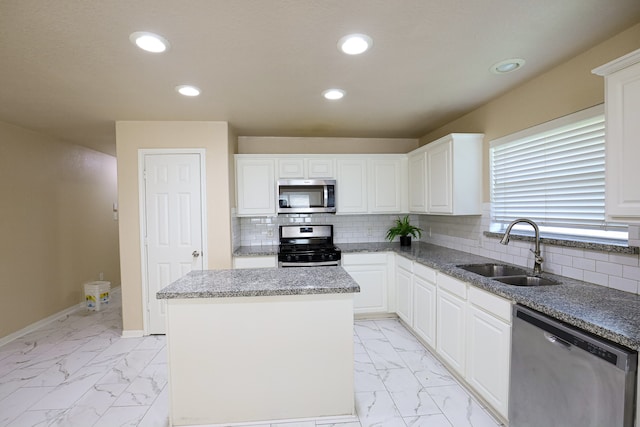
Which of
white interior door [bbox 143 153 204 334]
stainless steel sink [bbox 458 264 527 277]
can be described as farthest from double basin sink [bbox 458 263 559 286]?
white interior door [bbox 143 153 204 334]

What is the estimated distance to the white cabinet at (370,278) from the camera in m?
3.56

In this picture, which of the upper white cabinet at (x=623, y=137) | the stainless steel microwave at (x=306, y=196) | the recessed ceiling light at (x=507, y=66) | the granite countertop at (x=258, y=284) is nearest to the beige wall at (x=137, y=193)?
the stainless steel microwave at (x=306, y=196)

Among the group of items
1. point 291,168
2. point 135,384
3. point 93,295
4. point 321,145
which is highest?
point 321,145

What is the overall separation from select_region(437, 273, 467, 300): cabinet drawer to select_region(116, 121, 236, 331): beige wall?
2269 millimetres

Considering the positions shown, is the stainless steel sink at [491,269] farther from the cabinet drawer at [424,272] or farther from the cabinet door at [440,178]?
the cabinet door at [440,178]

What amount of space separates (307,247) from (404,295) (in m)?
1.36

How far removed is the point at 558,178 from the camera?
2.15 m

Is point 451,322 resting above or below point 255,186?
below

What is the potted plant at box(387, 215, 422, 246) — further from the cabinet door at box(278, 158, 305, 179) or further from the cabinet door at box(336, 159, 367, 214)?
the cabinet door at box(278, 158, 305, 179)

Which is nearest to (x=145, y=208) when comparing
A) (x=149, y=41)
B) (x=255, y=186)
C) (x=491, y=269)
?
(x=255, y=186)

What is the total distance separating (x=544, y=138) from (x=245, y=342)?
2663 millimetres

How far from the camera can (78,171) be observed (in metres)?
4.36

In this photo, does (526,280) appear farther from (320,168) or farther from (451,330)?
(320,168)

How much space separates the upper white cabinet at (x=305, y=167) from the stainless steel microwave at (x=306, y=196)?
14 centimetres
